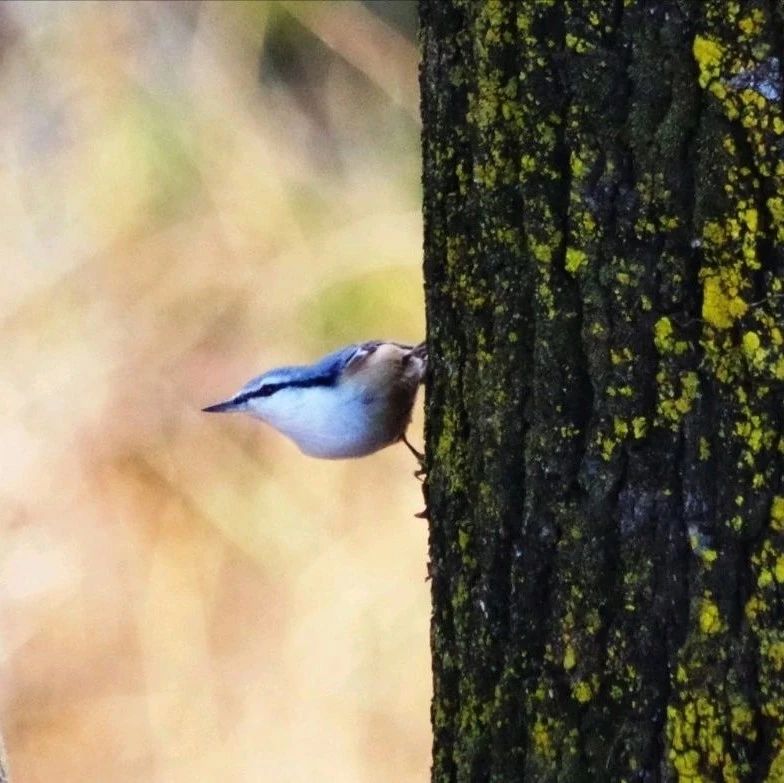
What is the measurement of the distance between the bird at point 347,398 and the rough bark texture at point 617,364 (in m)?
0.93

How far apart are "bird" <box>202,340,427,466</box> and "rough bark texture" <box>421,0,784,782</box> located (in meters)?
0.93

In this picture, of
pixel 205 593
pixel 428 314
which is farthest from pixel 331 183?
pixel 428 314

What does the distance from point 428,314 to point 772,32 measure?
20.0 inches

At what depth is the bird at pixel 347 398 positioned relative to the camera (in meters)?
2.29

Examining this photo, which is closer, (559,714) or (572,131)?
(572,131)

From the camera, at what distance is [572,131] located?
116 centimetres

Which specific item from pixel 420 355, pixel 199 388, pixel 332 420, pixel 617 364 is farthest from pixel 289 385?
pixel 199 388

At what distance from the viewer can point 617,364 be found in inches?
46.7

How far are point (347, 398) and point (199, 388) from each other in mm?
2023

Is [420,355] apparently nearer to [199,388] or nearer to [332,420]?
[332,420]

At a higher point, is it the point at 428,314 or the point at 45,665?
the point at 428,314

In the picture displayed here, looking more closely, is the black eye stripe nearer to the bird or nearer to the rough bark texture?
the bird

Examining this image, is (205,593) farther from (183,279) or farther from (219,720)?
(183,279)

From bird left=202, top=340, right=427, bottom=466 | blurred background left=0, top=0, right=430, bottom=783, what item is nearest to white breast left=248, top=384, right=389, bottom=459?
bird left=202, top=340, right=427, bottom=466
